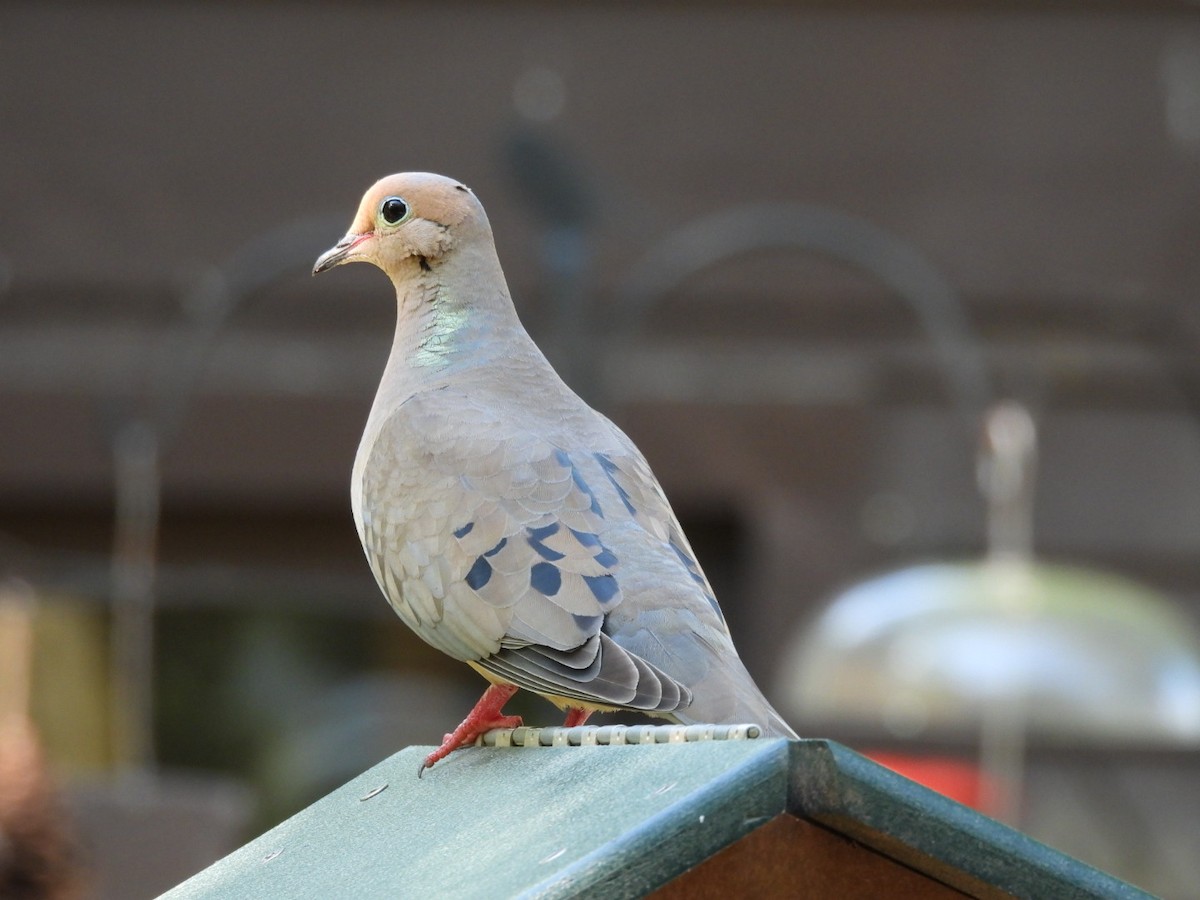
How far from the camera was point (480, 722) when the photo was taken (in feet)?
6.54

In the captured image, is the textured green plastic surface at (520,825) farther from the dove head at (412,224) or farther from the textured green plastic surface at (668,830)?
the dove head at (412,224)

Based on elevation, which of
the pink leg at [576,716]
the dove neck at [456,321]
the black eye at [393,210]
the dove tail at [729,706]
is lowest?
the pink leg at [576,716]

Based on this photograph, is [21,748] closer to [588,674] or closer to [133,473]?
[588,674]

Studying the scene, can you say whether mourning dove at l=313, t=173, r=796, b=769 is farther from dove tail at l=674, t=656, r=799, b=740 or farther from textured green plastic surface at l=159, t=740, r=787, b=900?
textured green plastic surface at l=159, t=740, r=787, b=900

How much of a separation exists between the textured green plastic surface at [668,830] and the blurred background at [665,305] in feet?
18.4

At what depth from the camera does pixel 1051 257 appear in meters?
7.70

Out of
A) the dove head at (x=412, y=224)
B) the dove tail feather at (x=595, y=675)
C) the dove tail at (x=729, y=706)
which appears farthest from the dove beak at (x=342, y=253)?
the dove tail at (x=729, y=706)

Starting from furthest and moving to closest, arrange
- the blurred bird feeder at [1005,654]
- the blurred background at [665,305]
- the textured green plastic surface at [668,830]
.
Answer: the blurred background at [665,305]
the blurred bird feeder at [1005,654]
the textured green plastic surface at [668,830]

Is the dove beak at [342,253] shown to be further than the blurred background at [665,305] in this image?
No

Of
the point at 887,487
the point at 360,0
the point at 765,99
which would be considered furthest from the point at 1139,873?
the point at 360,0

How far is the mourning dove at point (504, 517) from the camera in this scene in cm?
186

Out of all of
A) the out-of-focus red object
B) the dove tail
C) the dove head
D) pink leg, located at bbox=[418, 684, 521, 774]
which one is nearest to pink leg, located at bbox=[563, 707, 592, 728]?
pink leg, located at bbox=[418, 684, 521, 774]

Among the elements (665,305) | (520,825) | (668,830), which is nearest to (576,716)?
(520,825)

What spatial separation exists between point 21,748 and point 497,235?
431 centimetres
